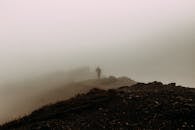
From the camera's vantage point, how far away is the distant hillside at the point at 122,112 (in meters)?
1.18

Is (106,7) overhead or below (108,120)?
overhead

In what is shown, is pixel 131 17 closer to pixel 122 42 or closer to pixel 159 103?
pixel 122 42

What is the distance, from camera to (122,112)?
124 cm

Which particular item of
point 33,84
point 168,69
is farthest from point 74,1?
point 168,69

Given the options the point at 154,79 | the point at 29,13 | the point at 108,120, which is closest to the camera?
the point at 108,120

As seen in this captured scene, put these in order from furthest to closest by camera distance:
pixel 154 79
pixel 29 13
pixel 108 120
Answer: pixel 154 79, pixel 29 13, pixel 108 120

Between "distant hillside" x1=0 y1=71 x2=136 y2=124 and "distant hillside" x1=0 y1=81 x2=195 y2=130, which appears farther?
"distant hillside" x1=0 y1=71 x2=136 y2=124

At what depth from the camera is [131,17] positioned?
5.84 ft

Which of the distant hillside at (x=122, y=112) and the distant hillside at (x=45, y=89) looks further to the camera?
the distant hillside at (x=45, y=89)

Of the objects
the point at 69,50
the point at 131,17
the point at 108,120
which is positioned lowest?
the point at 108,120

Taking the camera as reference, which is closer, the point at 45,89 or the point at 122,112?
the point at 122,112

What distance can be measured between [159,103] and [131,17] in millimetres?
616

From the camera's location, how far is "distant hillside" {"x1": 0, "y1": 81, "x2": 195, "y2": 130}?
118 cm

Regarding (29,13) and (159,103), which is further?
(29,13)
